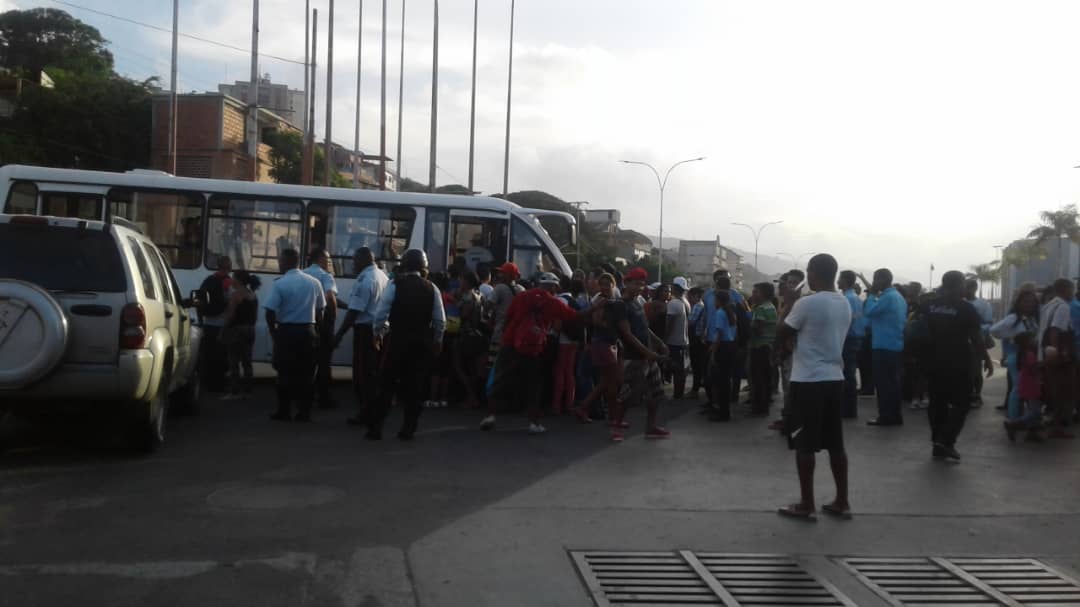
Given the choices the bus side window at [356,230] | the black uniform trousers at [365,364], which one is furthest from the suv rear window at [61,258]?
the bus side window at [356,230]

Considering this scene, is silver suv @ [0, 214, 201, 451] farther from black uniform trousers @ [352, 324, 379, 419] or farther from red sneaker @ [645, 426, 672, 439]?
red sneaker @ [645, 426, 672, 439]

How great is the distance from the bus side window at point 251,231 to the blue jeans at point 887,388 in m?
8.67

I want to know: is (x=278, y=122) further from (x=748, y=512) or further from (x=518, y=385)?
(x=748, y=512)

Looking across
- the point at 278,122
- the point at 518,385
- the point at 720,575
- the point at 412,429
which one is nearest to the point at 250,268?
the point at 518,385

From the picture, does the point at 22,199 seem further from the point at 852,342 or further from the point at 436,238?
the point at 852,342

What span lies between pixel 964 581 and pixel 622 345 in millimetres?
5278

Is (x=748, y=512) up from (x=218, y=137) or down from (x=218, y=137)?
down

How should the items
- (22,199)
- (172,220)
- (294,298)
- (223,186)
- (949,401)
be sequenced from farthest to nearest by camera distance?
1. (223,186)
2. (172,220)
3. (22,199)
4. (294,298)
5. (949,401)

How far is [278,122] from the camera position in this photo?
209 ft

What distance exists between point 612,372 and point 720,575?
5197 millimetres

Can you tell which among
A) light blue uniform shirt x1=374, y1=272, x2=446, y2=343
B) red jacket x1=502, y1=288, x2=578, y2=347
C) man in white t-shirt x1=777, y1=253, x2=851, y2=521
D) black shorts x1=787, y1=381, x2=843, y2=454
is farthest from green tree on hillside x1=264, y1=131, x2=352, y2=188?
black shorts x1=787, y1=381, x2=843, y2=454

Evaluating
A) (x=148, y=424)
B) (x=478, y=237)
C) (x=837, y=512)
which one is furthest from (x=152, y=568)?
(x=478, y=237)

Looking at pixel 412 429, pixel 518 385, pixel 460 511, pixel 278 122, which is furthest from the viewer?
pixel 278 122

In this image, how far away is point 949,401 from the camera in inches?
390
